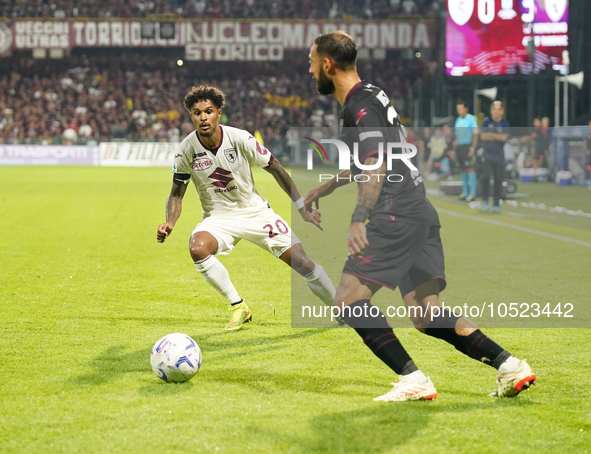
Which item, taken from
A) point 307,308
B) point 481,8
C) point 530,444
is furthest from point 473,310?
point 481,8

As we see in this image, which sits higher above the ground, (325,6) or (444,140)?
(325,6)

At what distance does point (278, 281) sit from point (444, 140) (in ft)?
44.6

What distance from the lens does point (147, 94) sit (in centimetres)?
4231

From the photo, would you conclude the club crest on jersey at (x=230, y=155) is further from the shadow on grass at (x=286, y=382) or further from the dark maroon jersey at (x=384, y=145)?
→ the dark maroon jersey at (x=384, y=145)

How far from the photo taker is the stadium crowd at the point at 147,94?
3869 cm

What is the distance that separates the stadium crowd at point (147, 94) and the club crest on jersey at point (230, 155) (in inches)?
1209

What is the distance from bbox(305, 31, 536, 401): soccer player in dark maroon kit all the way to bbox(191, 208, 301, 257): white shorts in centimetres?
198

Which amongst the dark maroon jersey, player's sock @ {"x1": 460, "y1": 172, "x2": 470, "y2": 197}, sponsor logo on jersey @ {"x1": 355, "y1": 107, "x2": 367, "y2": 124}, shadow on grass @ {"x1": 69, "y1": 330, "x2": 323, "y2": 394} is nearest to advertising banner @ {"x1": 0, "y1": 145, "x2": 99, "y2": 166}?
player's sock @ {"x1": 460, "y1": 172, "x2": 470, "y2": 197}

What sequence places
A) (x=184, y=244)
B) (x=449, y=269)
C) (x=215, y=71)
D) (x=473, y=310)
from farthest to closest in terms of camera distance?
1. (x=215, y=71)
2. (x=184, y=244)
3. (x=449, y=269)
4. (x=473, y=310)

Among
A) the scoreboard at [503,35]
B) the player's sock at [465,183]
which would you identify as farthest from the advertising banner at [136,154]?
the player's sock at [465,183]

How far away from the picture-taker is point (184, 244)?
1098 cm

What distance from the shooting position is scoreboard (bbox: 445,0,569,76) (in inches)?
1035

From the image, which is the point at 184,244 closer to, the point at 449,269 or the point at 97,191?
the point at 449,269

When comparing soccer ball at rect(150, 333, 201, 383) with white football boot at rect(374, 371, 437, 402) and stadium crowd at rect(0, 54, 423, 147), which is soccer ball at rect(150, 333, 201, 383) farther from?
stadium crowd at rect(0, 54, 423, 147)
